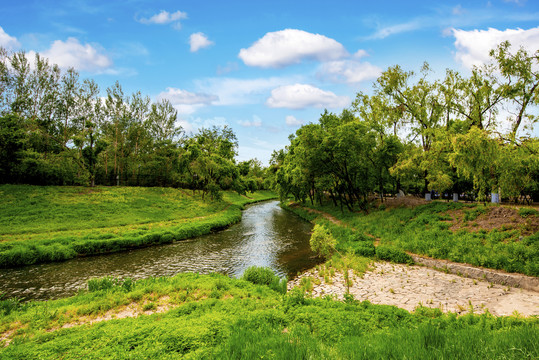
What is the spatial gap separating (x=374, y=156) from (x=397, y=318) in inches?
968

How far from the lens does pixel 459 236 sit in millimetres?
17281

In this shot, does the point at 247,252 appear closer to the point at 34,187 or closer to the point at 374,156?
the point at 374,156

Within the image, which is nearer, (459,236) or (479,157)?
(479,157)

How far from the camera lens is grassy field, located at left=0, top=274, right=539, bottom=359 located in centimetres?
487

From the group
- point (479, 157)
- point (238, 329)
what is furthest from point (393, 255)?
point (238, 329)

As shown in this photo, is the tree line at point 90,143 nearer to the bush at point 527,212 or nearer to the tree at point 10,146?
the tree at point 10,146

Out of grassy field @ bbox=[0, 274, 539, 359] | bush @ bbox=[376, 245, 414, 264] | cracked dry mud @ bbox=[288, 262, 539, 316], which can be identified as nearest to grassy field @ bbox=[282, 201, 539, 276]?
bush @ bbox=[376, 245, 414, 264]

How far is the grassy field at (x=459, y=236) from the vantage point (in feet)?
45.1

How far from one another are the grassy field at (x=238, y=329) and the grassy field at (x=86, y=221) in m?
9.95

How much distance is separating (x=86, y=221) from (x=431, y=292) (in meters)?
31.2

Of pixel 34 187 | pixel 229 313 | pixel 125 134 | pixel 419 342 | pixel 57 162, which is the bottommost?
pixel 229 313

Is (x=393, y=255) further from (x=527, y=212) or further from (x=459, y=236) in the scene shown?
(x=527, y=212)

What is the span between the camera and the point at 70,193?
35.5 m

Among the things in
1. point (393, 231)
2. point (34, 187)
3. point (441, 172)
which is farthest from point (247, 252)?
point (34, 187)
